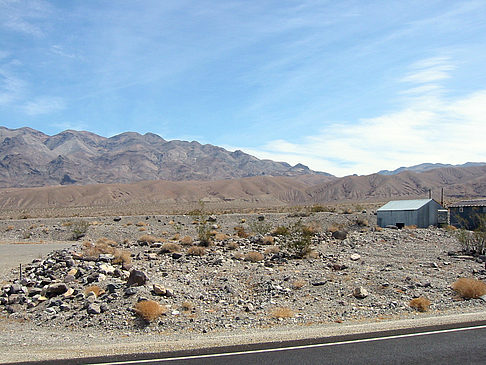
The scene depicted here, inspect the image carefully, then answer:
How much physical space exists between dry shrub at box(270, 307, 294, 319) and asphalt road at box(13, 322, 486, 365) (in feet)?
8.94

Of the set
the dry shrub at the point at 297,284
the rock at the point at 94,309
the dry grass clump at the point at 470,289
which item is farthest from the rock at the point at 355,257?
the rock at the point at 94,309

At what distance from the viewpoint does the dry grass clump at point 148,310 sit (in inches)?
435

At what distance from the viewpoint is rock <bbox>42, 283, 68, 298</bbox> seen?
1351 centimetres

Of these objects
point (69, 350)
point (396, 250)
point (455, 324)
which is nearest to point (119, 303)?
point (69, 350)

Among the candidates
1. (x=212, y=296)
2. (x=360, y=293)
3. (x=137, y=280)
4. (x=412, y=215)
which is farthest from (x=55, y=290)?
(x=412, y=215)

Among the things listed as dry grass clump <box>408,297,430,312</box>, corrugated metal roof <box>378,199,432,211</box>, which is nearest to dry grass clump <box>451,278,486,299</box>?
dry grass clump <box>408,297,430,312</box>

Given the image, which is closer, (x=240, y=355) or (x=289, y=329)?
(x=240, y=355)

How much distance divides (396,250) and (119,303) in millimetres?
18608

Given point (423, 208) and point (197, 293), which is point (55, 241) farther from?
point (423, 208)

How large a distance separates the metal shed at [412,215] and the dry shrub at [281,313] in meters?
31.8

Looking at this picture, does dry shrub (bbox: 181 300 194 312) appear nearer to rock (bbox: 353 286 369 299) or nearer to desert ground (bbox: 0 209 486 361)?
desert ground (bbox: 0 209 486 361)

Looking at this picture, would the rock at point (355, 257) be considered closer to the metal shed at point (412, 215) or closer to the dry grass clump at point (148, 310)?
the dry grass clump at point (148, 310)

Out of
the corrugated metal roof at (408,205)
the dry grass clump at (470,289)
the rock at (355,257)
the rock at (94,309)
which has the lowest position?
the rock at (355,257)

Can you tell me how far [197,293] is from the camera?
46.6 ft
